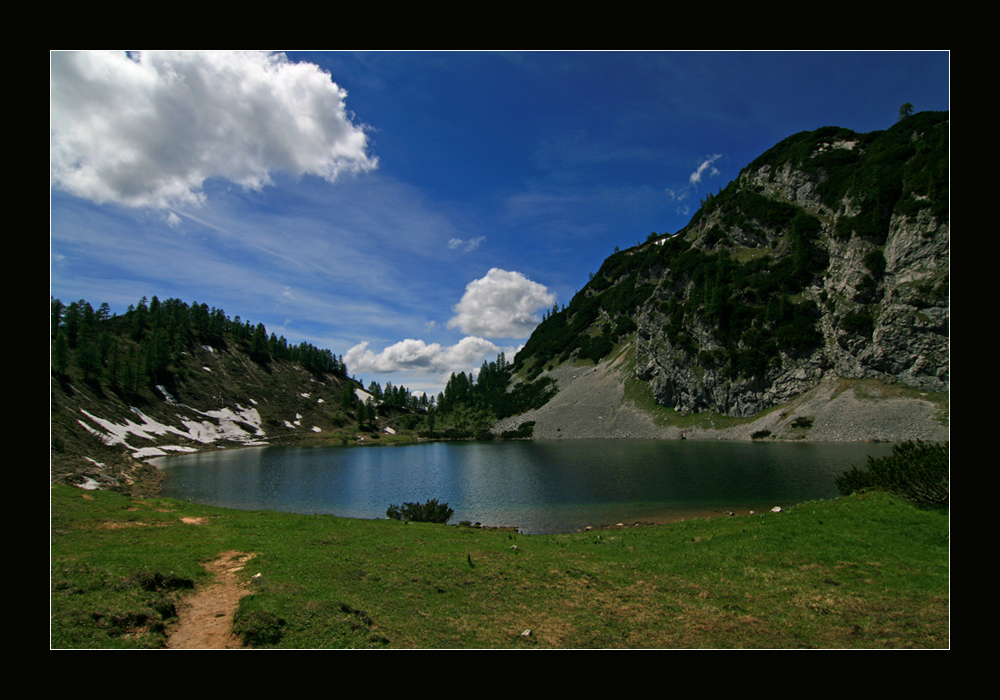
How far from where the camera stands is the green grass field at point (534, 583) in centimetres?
983

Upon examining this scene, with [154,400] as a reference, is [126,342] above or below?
above

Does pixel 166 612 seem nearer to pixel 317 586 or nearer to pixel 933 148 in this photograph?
pixel 317 586

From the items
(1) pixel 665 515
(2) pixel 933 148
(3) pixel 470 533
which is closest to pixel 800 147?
(2) pixel 933 148

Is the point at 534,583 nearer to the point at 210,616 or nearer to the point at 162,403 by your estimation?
the point at 210,616

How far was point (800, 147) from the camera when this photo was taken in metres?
167

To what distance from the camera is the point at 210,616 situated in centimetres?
1055

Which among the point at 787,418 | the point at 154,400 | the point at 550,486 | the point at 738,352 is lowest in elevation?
the point at 550,486

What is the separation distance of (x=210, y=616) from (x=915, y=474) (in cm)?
2895

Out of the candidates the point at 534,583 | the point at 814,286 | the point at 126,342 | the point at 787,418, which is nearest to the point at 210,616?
the point at 534,583

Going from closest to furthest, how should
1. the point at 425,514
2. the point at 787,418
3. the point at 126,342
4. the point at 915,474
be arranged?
the point at 915,474
the point at 425,514
the point at 787,418
the point at 126,342

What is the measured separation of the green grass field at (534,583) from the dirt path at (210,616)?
40 centimetres

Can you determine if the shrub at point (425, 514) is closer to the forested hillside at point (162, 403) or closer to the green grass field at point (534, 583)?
the green grass field at point (534, 583)

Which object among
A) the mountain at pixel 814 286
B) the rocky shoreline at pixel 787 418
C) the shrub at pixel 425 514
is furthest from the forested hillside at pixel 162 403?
the mountain at pixel 814 286
